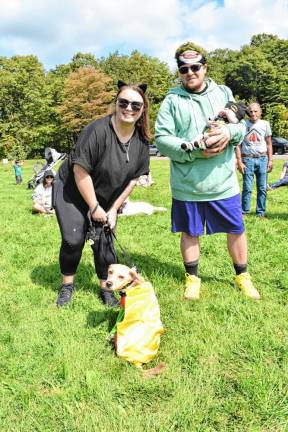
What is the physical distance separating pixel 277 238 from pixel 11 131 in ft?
163

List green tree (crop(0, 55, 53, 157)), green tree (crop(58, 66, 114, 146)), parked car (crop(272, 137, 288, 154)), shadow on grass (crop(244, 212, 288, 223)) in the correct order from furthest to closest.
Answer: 1. green tree (crop(0, 55, 53, 157))
2. green tree (crop(58, 66, 114, 146))
3. parked car (crop(272, 137, 288, 154))
4. shadow on grass (crop(244, 212, 288, 223))

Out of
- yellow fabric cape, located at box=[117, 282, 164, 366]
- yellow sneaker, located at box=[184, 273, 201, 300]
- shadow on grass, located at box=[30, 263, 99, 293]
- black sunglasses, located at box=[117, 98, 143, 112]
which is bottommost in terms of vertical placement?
shadow on grass, located at box=[30, 263, 99, 293]

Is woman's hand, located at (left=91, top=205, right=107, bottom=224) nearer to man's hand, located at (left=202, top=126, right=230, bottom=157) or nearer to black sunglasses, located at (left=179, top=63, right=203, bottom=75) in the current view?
man's hand, located at (left=202, top=126, right=230, bottom=157)

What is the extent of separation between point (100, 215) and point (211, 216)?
119cm

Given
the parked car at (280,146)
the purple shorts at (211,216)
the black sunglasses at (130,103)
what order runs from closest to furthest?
the black sunglasses at (130,103) < the purple shorts at (211,216) < the parked car at (280,146)

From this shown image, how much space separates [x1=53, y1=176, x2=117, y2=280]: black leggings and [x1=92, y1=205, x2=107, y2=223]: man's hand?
147mm

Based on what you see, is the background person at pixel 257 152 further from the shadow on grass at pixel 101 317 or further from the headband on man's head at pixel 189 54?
the shadow on grass at pixel 101 317

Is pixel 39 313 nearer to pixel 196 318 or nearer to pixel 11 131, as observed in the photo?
pixel 196 318

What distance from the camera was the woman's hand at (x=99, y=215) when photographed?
379 centimetres

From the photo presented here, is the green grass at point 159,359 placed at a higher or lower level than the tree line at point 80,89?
lower

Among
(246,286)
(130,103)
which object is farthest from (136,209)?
(130,103)

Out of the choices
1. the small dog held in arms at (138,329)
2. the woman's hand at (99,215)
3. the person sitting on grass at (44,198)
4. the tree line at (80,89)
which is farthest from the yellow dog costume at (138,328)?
the tree line at (80,89)

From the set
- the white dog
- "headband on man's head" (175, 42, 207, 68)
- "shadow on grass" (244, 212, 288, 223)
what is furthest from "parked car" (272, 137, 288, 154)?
"headband on man's head" (175, 42, 207, 68)

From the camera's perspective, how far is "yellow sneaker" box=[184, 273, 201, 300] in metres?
4.20
